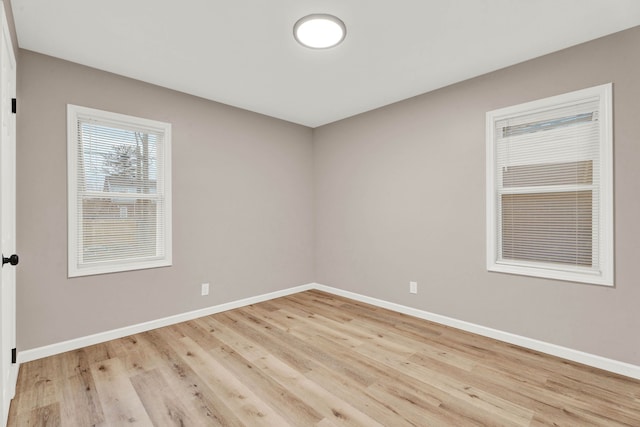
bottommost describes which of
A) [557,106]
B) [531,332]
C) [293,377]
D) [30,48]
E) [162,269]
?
[293,377]

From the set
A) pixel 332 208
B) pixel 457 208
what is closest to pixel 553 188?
pixel 457 208

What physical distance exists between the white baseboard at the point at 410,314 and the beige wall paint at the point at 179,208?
0.20 feet

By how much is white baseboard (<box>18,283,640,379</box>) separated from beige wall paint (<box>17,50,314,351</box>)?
62 millimetres

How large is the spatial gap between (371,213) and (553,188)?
1.91m

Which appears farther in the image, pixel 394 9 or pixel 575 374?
pixel 575 374

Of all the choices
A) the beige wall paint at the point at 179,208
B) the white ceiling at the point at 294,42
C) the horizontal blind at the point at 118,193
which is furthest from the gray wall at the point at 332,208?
the white ceiling at the point at 294,42

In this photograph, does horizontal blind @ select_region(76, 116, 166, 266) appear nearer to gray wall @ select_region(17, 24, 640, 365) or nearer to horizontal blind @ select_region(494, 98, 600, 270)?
gray wall @ select_region(17, 24, 640, 365)

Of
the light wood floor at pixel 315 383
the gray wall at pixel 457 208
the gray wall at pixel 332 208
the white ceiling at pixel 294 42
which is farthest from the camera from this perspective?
the gray wall at pixel 332 208

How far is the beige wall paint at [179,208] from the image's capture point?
250cm

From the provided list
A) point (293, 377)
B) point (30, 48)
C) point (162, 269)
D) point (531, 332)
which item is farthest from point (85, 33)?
point (531, 332)

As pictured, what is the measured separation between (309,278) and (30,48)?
3.90 m

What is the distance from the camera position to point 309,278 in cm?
473

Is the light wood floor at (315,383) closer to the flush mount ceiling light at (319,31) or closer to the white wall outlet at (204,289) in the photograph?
the white wall outlet at (204,289)

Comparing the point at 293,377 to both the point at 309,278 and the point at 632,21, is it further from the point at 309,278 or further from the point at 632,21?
the point at 632,21
